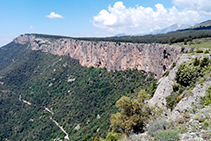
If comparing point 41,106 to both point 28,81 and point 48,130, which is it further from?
point 28,81

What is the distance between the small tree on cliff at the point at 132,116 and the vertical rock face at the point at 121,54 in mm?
20786

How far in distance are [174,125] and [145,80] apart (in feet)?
140

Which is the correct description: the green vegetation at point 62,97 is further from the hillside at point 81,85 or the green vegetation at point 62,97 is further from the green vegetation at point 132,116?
the green vegetation at point 132,116

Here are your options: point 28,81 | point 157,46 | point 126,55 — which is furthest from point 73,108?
point 28,81

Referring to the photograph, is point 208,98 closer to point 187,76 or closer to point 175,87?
point 187,76

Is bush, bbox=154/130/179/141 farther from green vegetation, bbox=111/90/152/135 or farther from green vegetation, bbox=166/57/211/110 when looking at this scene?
green vegetation, bbox=166/57/211/110

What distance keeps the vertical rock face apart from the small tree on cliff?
20786 mm

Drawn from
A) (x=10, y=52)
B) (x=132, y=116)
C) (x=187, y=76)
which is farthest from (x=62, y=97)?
(x=10, y=52)

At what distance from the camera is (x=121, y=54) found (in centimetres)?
6606

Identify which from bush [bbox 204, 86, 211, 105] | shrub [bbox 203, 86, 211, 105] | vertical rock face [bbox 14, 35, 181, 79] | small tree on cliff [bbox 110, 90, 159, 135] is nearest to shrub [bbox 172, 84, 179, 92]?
small tree on cliff [bbox 110, 90, 159, 135]

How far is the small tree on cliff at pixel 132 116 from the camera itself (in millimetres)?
18027

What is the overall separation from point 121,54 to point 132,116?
49.6 m

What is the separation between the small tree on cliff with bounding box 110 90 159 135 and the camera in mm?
18027

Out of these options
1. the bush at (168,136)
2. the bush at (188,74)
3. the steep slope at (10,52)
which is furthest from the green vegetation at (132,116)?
the steep slope at (10,52)
